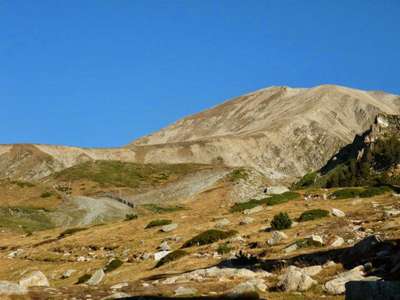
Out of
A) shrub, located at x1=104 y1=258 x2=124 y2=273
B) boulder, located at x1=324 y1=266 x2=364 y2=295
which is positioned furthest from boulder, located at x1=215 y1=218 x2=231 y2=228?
boulder, located at x1=324 y1=266 x2=364 y2=295

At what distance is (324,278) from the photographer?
59.8 feet

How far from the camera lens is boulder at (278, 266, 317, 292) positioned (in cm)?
1701

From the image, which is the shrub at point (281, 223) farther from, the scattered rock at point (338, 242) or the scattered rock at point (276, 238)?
the scattered rock at point (338, 242)

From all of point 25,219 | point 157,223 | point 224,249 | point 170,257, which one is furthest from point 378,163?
point 170,257

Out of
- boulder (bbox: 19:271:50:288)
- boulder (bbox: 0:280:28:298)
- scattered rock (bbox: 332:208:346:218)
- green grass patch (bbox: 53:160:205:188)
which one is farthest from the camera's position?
green grass patch (bbox: 53:160:205:188)

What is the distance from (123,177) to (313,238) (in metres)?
117

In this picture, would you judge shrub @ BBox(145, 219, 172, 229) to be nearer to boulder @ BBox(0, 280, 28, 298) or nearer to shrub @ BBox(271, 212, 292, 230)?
shrub @ BBox(271, 212, 292, 230)

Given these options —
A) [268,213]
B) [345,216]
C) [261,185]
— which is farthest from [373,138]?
[345,216]

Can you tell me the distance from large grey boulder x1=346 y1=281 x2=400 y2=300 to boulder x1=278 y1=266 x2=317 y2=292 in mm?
4290

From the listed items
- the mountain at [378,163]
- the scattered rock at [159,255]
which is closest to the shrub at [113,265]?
the scattered rock at [159,255]

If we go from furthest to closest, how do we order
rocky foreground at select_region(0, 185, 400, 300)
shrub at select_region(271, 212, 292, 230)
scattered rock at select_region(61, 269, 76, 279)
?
scattered rock at select_region(61, 269, 76, 279)
shrub at select_region(271, 212, 292, 230)
rocky foreground at select_region(0, 185, 400, 300)

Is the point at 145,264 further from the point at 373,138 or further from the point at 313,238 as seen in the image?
the point at 373,138

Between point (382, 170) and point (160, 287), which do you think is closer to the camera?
point (160, 287)

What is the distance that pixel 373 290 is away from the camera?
12.0 meters
